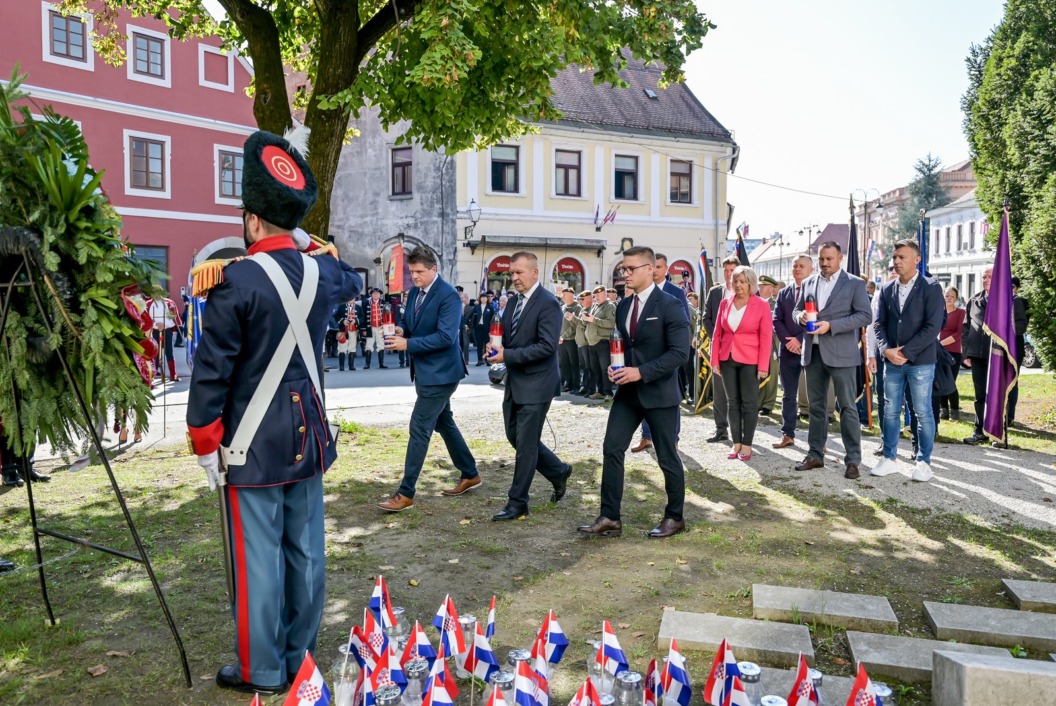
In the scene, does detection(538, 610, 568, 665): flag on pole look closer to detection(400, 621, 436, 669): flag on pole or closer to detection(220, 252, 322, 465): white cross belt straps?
detection(400, 621, 436, 669): flag on pole

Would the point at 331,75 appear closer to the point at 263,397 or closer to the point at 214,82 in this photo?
the point at 263,397

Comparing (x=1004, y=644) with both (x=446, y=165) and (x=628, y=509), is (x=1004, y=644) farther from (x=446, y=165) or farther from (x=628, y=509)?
(x=446, y=165)

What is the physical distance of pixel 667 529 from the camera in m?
6.15

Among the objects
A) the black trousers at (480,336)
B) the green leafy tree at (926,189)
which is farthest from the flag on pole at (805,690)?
the green leafy tree at (926,189)

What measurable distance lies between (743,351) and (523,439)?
3.11 metres

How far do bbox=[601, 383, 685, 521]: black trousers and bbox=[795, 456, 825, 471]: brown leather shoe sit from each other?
104 inches

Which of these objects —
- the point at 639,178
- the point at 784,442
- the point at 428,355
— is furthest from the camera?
the point at 639,178

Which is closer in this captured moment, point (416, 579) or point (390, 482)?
point (416, 579)

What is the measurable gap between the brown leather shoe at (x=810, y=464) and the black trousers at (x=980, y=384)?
3075 millimetres

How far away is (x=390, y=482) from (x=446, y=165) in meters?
22.6

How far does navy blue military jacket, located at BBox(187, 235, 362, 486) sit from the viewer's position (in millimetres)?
3512

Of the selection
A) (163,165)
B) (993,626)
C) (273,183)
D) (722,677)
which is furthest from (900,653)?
(163,165)


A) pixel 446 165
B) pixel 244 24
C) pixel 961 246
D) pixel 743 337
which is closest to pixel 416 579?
pixel 743 337

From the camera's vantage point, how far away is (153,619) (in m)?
4.58
